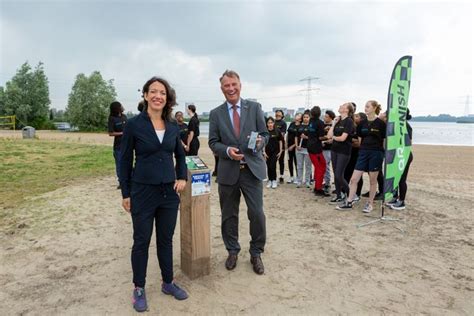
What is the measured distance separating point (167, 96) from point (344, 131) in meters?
3.92

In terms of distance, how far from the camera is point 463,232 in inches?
184

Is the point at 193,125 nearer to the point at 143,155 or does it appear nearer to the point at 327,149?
the point at 327,149

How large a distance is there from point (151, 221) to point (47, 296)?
4.18 ft

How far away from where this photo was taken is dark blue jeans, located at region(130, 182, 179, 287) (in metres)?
2.61

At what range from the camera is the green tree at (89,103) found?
41750 mm

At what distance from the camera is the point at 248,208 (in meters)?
3.37

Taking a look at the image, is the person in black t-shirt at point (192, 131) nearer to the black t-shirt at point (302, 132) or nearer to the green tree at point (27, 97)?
the black t-shirt at point (302, 132)

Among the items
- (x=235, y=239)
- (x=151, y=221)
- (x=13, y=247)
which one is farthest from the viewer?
(x=13, y=247)

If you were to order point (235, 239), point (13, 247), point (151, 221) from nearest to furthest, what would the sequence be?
point (151, 221) → point (235, 239) → point (13, 247)

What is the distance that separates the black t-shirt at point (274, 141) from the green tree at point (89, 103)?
39.1 m

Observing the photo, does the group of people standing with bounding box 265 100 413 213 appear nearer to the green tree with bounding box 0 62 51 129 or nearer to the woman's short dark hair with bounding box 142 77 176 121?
the woman's short dark hair with bounding box 142 77 176 121

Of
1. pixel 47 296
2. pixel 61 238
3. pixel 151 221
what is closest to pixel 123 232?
pixel 61 238

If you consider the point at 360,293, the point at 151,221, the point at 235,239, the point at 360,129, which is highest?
the point at 360,129

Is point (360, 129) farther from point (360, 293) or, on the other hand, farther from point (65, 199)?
point (65, 199)
